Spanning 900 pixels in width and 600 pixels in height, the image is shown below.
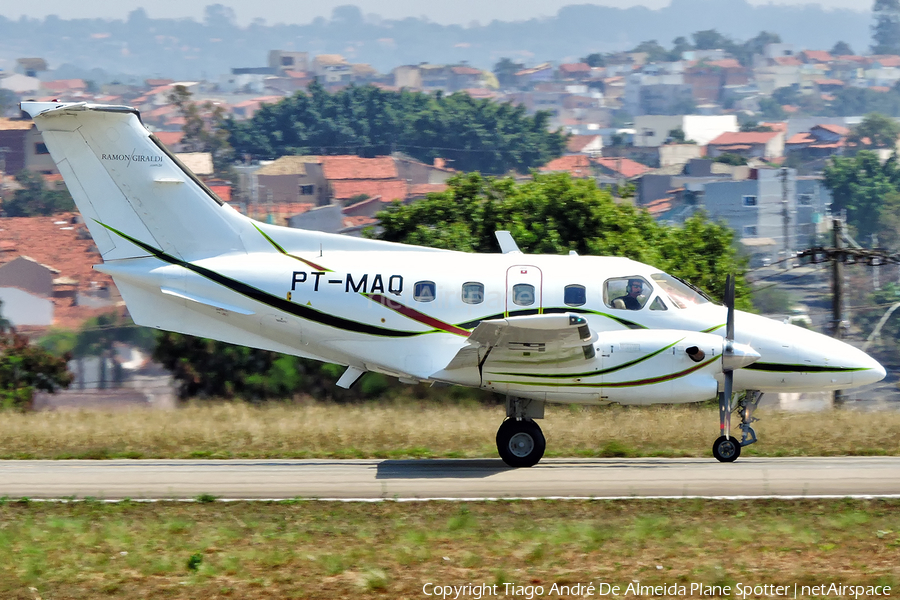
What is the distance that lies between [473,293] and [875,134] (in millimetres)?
155441

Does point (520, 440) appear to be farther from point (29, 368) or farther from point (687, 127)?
point (687, 127)

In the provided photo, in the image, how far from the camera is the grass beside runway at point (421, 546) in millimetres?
10156

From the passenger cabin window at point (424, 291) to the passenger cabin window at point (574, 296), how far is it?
6.46ft

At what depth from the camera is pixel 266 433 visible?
19125 millimetres

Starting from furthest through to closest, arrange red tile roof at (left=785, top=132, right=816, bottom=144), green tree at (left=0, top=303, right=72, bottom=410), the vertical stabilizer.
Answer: red tile roof at (left=785, top=132, right=816, bottom=144) → green tree at (left=0, top=303, right=72, bottom=410) → the vertical stabilizer

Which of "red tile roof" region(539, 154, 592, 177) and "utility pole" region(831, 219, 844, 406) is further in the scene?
"red tile roof" region(539, 154, 592, 177)

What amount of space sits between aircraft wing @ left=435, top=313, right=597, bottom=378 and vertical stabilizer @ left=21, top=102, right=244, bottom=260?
13.8 feet

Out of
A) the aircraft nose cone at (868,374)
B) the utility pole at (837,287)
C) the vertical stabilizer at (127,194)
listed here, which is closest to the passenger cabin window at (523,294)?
the vertical stabilizer at (127,194)

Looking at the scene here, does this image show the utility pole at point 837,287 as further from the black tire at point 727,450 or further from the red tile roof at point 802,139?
the red tile roof at point 802,139

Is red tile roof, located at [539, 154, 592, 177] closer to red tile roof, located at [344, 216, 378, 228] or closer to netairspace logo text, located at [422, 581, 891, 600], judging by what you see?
red tile roof, located at [344, 216, 378, 228]

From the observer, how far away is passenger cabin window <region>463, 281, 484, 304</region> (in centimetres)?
1573

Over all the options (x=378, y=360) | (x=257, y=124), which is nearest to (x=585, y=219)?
(x=378, y=360)

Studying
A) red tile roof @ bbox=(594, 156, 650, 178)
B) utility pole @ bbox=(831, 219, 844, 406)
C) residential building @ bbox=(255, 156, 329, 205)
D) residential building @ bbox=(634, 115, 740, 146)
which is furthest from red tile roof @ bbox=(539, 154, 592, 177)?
utility pole @ bbox=(831, 219, 844, 406)

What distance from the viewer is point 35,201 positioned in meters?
95.2
